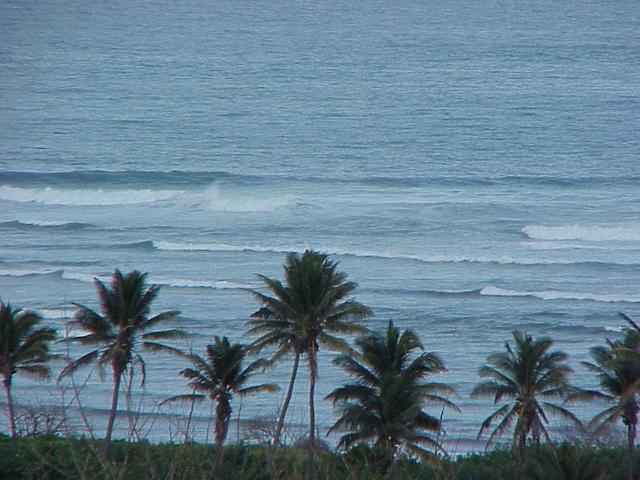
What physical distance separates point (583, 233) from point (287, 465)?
38393 millimetres

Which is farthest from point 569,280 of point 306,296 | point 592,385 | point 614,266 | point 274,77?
point 274,77

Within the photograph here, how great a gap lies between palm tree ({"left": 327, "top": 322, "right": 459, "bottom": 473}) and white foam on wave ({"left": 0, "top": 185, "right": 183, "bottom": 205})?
39324mm

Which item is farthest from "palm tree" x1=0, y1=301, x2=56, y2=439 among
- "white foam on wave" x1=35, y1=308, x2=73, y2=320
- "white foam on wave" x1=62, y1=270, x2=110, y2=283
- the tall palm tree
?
"white foam on wave" x1=62, y1=270, x2=110, y2=283

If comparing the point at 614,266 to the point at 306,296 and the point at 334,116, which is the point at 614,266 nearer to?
the point at 306,296

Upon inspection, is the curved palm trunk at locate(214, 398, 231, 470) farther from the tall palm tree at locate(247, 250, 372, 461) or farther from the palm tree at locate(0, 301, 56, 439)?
the palm tree at locate(0, 301, 56, 439)

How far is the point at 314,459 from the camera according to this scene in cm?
2302

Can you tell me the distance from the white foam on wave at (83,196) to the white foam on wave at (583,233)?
22.2 m

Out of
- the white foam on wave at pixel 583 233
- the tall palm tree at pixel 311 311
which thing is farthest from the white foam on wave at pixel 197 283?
the tall palm tree at pixel 311 311

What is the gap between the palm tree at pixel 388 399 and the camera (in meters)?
21.5

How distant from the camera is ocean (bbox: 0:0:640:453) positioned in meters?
40.7

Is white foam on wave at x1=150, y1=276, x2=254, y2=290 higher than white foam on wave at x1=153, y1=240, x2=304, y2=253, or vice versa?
white foam on wave at x1=153, y1=240, x2=304, y2=253

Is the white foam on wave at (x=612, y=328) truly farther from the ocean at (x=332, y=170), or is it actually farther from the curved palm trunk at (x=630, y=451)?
the curved palm trunk at (x=630, y=451)

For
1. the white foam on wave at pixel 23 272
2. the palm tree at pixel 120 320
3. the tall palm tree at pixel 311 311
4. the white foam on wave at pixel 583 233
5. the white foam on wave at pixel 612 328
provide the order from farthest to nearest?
the white foam on wave at pixel 583 233, the white foam on wave at pixel 23 272, the white foam on wave at pixel 612 328, the palm tree at pixel 120 320, the tall palm tree at pixel 311 311

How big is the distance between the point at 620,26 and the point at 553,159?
45995mm
